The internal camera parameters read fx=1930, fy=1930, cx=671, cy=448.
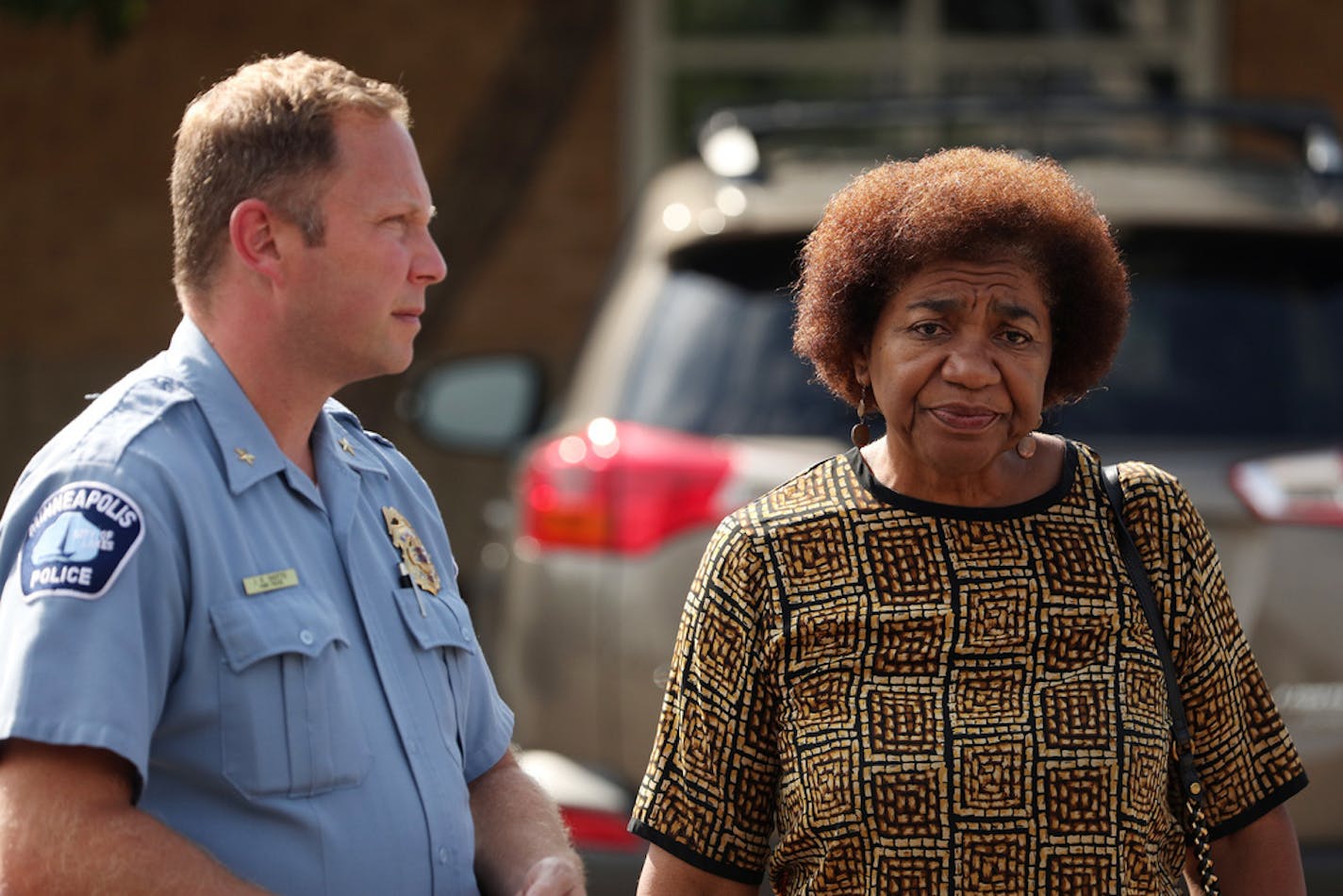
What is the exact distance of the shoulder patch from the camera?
2.05m

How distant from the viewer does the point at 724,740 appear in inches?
103

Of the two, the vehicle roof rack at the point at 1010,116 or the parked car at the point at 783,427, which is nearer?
Result: the parked car at the point at 783,427

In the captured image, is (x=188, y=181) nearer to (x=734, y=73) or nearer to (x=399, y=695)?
(x=399, y=695)

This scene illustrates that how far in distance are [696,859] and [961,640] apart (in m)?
0.47

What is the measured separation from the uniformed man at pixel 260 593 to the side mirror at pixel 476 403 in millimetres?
2330

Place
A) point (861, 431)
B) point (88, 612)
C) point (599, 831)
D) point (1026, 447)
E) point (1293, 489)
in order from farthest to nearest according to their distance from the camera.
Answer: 1. point (599, 831)
2. point (1293, 489)
3. point (861, 431)
4. point (1026, 447)
5. point (88, 612)

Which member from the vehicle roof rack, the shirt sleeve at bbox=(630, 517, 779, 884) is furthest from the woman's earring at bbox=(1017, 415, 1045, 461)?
the vehicle roof rack

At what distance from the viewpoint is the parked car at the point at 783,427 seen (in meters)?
3.65

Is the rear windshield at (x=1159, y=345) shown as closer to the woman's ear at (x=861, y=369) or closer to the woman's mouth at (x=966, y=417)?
the woman's ear at (x=861, y=369)

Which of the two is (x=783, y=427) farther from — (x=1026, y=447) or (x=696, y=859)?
(x=696, y=859)

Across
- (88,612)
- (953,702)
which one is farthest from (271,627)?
(953,702)

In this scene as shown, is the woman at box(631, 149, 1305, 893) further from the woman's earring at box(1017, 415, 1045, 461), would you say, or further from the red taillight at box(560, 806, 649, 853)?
the red taillight at box(560, 806, 649, 853)

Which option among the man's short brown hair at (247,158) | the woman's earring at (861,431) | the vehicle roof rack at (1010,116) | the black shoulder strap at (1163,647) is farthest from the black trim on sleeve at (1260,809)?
the vehicle roof rack at (1010,116)

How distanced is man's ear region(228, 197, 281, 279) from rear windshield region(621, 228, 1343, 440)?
1573mm
